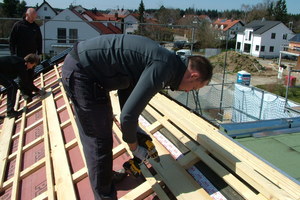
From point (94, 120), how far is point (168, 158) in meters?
0.92

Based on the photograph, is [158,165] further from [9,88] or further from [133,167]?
[9,88]

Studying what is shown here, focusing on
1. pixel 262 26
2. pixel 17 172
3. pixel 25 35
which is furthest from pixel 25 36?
pixel 262 26

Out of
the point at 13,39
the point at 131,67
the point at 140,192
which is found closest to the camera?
the point at 131,67

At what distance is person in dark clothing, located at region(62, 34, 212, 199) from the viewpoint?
189 cm

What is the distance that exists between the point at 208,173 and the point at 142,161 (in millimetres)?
581

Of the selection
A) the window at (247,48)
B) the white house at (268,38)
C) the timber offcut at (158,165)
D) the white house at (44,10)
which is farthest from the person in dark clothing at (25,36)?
the window at (247,48)

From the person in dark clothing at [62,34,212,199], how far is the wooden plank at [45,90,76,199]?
16.1 inches

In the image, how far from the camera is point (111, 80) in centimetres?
210

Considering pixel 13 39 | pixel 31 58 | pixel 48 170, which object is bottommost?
pixel 48 170

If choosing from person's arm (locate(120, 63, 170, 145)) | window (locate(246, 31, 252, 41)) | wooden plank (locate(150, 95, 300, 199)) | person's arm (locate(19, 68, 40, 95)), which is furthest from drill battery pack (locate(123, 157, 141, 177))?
window (locate(246, 31, 252, 41))

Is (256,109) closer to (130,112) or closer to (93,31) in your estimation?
(130,112)

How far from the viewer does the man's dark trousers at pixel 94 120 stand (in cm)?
207

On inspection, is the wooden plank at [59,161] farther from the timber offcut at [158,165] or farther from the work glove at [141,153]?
the work glove at [141,153]

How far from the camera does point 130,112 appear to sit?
1.89 meters
